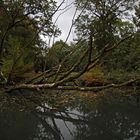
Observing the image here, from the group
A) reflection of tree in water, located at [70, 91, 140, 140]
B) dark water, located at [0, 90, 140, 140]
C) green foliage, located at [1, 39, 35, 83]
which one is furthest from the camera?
reflection of tree in water, located at [70, 91, 140, 140]

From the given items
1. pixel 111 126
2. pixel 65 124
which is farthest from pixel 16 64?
pixel 111 126

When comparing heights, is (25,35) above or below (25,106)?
above

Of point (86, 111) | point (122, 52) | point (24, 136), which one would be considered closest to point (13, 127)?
point (24, 136)

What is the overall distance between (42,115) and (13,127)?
1.67 meters

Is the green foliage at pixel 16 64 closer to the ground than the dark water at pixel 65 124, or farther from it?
farther from it

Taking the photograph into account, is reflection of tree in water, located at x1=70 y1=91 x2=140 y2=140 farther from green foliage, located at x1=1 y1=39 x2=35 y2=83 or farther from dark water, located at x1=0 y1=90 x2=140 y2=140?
green foliage, located at x1=1 y1=39 x2=35 y2=83

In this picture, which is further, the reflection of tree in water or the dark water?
the reflection of tree in water

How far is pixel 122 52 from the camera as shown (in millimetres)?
25562

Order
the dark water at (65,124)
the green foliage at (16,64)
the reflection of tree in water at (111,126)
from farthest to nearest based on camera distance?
the reflection of tree in water at (111,126) → the dark water at (65,124) → the green foliage at (16,64)

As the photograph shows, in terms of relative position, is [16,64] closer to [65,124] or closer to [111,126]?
[65,124]

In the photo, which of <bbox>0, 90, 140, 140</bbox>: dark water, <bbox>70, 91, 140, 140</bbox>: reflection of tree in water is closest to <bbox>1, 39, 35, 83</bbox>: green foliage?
<bbox>0, 90, 140, 140</bbox>: dark water

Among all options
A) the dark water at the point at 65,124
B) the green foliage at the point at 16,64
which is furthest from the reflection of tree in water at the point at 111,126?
the green foliage at the point at 16,64

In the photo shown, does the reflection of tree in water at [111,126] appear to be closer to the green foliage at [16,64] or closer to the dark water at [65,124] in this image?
the dark water at [65,124]

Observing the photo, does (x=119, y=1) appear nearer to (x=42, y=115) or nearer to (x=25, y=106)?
(x=42, y=115)
